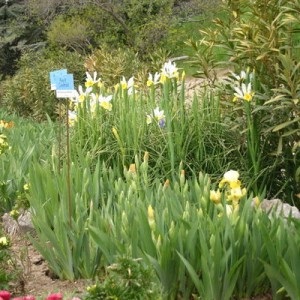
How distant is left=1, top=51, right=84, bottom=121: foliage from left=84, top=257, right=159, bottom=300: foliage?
948 centimetres

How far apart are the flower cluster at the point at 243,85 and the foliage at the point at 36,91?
21.6 ft

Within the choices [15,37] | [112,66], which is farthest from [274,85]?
[15,37]

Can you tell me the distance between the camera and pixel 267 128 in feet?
18.4

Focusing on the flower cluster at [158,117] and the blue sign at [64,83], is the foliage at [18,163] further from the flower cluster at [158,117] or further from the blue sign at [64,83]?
the flower cluster at [158,117]

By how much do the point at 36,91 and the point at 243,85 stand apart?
315 inches

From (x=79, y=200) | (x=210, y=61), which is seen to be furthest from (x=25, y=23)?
(x=79, y=200)

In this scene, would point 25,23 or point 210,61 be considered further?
point 25,23

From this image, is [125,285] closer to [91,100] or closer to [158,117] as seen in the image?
[158,117]

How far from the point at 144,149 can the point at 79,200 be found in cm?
171

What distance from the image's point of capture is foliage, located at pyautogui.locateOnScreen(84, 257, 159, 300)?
2514mm

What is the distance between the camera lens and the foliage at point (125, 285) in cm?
251

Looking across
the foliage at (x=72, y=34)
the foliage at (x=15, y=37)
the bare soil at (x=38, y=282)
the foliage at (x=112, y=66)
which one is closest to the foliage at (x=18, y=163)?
the bare soil at (x=38, y=282)

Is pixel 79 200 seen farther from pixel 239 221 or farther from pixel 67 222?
pixel 239 221

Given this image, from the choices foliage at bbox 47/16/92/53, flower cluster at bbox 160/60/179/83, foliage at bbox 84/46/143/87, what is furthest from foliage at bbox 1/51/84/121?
flower cluster at bbox 160/60/179/83
